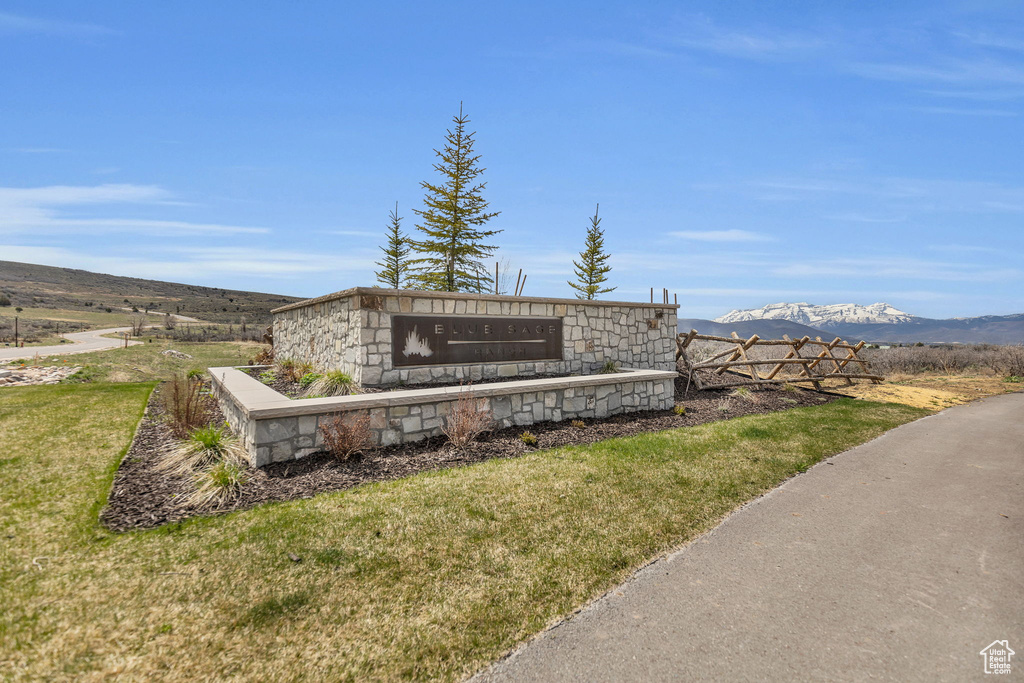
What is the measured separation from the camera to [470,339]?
32.8 feet

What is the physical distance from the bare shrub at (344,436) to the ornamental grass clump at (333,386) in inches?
87.7

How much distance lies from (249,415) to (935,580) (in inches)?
280

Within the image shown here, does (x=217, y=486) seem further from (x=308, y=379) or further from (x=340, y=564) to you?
(x=308, y=379)

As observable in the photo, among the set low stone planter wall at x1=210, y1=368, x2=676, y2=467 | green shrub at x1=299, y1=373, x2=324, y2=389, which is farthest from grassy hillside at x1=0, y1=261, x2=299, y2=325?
low stone planter wall at x1=210, y1=368, x2=676, y2=467

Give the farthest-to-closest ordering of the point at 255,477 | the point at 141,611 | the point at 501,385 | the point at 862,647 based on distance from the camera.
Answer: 1. the point at 501,385
2. the point at 255,477
3. the point at 141,611
4. the point at 862,647

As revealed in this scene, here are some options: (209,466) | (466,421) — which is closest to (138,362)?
(209,466)

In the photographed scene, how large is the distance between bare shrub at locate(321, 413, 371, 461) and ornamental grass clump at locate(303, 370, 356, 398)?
87.7 inches

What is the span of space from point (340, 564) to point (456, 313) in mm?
6321

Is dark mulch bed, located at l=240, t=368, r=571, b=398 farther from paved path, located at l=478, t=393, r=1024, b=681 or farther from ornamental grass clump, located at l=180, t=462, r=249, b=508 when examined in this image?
paved path, located at l=478, t=393, r=1024, b=681

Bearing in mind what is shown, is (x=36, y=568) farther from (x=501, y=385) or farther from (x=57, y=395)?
(x=57, y=395)

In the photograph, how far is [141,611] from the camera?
3283mm

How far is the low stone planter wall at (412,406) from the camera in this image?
621cm

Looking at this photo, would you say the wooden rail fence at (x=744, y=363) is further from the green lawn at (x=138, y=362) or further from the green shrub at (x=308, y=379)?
the green lawn at (x=138, y=362)

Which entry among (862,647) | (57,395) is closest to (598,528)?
(862,647)
